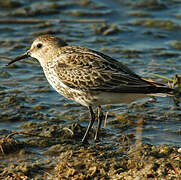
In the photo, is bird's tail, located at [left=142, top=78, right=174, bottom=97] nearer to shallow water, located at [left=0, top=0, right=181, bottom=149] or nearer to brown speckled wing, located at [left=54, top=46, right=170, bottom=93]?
brown speckled wing, located at [left=54, top=46, right=170, bottom=93]

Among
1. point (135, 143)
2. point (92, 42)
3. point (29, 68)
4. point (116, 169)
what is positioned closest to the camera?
point (116, 169)

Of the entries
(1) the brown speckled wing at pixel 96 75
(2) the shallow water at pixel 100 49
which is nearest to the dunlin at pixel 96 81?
(1) the brown speckled wing at pixel 96 75

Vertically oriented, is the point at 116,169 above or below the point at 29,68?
below

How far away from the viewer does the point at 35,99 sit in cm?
781

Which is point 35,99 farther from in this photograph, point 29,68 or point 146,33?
point 146,33

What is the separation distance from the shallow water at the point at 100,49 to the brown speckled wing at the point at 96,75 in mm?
913

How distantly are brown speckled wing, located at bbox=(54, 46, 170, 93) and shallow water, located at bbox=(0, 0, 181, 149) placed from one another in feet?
3.00

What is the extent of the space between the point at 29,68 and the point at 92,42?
6.17 feet

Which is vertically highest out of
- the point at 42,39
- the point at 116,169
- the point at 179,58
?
the point at 42,39

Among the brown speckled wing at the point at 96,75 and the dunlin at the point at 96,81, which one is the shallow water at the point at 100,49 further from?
the brown speckled wing at the point at 96,75

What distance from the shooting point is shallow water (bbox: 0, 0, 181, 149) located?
23.4 ft

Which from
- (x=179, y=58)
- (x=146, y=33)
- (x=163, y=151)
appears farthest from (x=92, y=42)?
(x=163, y=151)

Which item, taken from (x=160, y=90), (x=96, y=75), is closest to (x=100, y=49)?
(x=96, y=75)

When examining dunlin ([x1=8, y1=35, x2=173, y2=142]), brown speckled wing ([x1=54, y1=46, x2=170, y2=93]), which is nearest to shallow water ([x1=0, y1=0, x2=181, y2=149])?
A: dunlin ([x1=8, y1=35, x2=173, y2=142])
